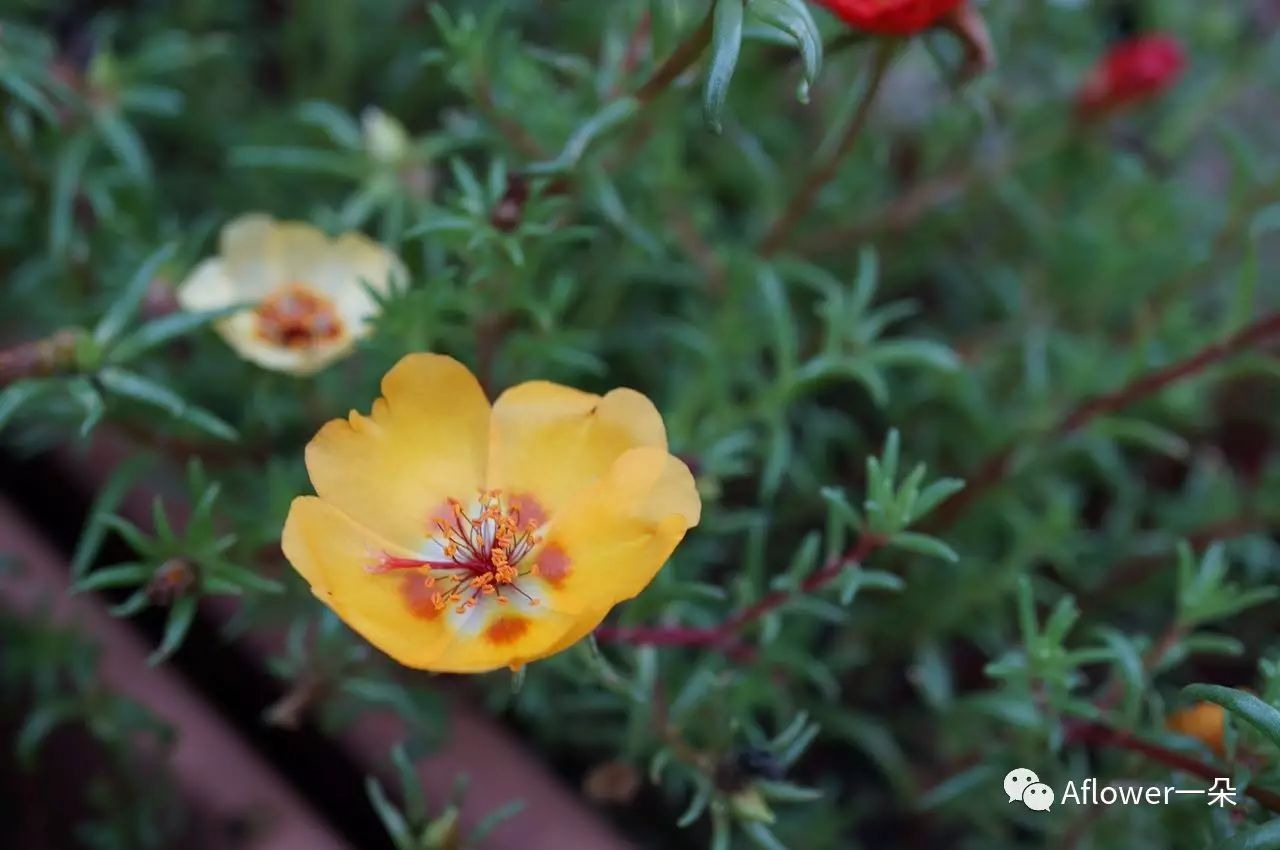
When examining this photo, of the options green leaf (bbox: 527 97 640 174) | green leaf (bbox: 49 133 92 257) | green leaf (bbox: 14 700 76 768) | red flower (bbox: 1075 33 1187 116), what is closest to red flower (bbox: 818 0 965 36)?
green leaf (bbox: 527 97 640 174)

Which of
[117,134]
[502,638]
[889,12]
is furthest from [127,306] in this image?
[889,12]

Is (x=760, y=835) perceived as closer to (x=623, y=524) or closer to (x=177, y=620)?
(x=623, y=524)

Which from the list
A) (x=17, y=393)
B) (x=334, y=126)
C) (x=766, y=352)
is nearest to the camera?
(x=17, y=393)

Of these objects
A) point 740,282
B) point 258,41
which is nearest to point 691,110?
point 740,282

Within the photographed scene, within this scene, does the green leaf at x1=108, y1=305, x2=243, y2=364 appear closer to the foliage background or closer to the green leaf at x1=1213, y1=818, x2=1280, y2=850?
the foliage background

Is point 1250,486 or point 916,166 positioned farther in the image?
point 916,166

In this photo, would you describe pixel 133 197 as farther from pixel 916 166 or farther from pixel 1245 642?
pixel 1245 642
